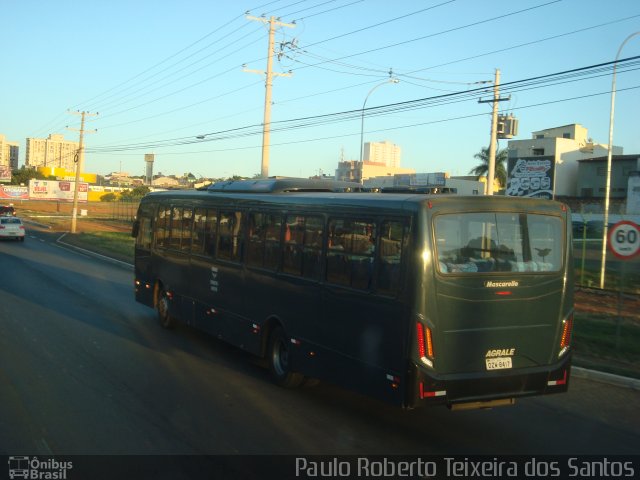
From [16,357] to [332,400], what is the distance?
521 cm

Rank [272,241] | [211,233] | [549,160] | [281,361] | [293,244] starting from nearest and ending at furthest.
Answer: [293,244]
[281,361]
[272,241]
[211,233]
[549,160]

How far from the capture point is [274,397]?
28.2ft

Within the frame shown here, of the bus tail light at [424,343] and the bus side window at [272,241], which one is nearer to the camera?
the bus tail light at [424,343]

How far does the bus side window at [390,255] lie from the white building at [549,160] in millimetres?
51108

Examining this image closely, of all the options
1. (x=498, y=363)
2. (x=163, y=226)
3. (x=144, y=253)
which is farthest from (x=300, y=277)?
(x=144, y=253)

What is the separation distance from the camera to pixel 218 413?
25.2 ft

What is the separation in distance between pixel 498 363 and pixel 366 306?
1550 millimetres

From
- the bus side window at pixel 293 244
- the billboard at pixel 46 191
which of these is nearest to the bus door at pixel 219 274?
the bus side window at pixel 293 244

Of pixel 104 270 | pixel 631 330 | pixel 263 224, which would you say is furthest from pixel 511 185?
pixel 263 224

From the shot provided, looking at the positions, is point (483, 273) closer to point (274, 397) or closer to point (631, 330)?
point (274, 397)

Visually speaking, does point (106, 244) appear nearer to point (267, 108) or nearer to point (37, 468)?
point (267, 108)

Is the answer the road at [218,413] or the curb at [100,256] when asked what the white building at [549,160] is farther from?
the road at [218,413]

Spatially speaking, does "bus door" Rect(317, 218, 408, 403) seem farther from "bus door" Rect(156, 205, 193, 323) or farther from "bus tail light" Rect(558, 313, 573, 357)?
"bus door" Rect(156, 205, 193, 323)

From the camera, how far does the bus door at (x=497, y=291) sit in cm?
675
